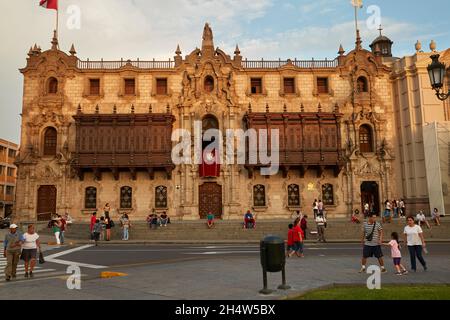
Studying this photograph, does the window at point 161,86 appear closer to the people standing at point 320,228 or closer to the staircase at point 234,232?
the staircase at point 234,232

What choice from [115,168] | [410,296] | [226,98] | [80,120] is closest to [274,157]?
[226,98]

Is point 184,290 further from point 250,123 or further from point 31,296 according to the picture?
point 250,123

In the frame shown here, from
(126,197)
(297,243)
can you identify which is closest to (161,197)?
(126,197)

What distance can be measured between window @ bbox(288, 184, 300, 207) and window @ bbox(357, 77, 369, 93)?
1114 cm

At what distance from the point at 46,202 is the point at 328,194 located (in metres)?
24.9

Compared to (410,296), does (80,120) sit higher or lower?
higher

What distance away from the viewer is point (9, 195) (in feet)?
209

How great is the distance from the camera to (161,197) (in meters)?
34.1

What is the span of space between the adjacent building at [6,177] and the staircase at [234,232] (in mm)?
40175

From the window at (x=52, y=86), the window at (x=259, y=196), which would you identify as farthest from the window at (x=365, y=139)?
the window at (x=52, y=86)

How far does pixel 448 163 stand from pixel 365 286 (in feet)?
91.2

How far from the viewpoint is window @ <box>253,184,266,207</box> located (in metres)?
34.2

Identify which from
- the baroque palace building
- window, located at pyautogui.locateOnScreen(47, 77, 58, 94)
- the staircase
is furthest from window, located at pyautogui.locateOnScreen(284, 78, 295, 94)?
window, located at pyautogui.locateOnScreen(47, 77, 58, 94)

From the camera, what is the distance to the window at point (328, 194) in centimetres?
3447
